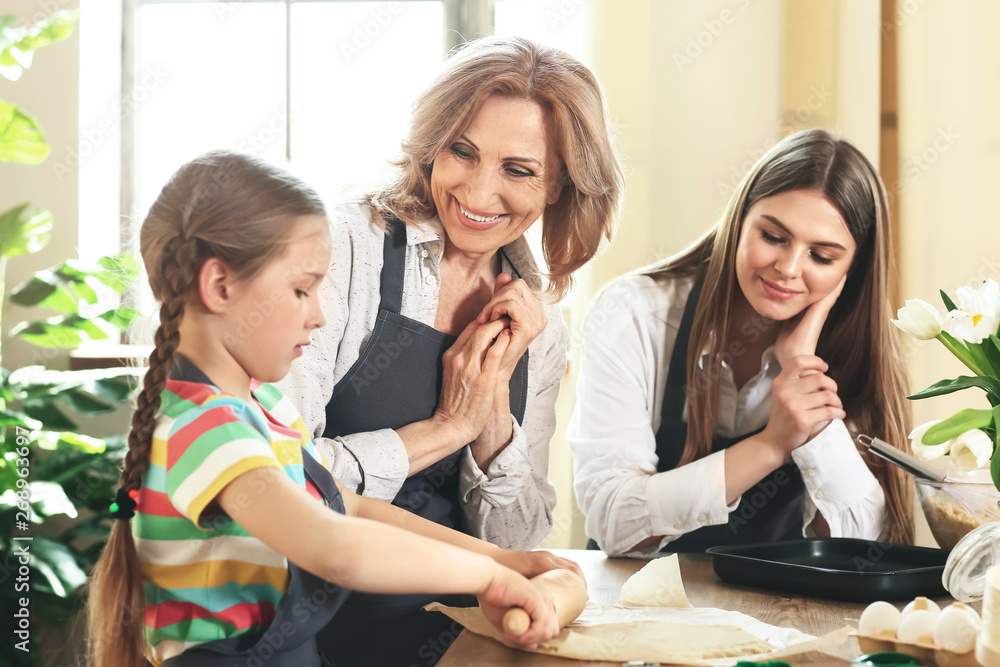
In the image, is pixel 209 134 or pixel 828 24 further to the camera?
pixel 209 134

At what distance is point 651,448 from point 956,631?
34.6 inches

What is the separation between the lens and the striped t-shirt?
74 cm

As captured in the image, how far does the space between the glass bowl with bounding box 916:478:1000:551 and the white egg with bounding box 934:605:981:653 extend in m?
0.42

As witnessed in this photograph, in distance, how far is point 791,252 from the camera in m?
1.52

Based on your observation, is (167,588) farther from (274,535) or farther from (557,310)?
(557,310)

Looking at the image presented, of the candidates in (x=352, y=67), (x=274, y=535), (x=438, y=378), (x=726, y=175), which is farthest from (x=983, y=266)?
(x=274, y=535)

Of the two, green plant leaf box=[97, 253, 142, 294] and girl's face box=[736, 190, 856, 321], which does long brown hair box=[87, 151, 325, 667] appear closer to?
girl's face box=[736, 190, 856, 321]

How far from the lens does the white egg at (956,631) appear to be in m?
0.71

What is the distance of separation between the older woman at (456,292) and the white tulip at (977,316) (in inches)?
23.1

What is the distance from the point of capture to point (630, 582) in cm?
102

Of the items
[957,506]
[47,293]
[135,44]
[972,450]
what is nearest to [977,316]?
[972,450]

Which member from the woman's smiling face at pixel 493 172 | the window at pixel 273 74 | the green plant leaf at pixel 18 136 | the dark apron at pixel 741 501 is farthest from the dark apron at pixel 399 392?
the window at pixel 273 74

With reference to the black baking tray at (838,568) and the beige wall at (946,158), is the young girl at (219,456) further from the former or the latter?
the beige wall at (946,158)

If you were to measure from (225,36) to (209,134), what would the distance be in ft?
1.23
